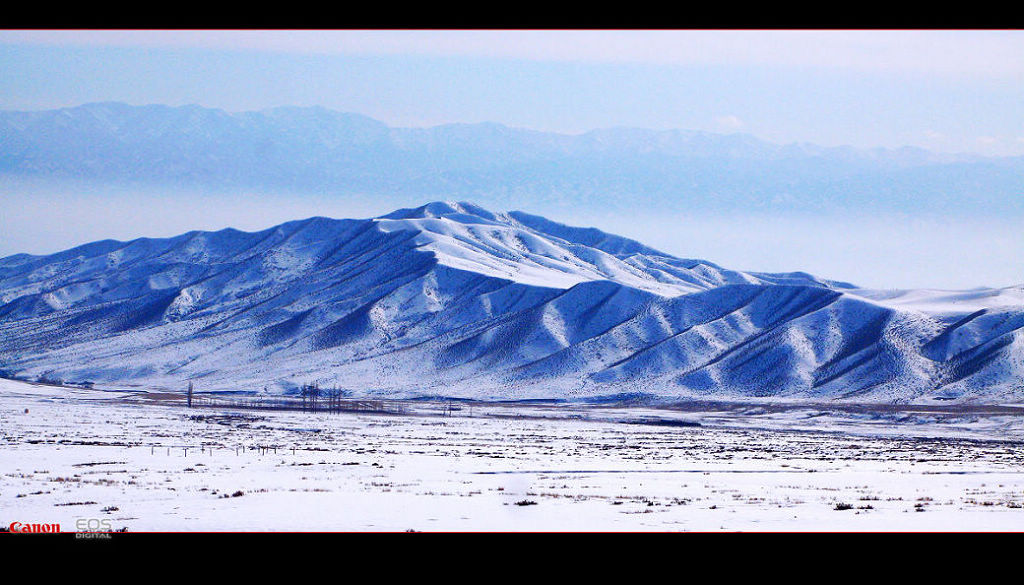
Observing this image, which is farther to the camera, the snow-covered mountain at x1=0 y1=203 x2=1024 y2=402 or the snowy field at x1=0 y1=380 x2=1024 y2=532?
the snow-covered mountain at x1=0 y1=203 x2=1024 y2=402

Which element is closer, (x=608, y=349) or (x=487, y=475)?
(x=487, y=475)

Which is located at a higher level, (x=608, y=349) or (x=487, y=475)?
(x=608, y=349)

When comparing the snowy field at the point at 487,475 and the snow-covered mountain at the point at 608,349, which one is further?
the snow-covered mountain at the point at 608,349
